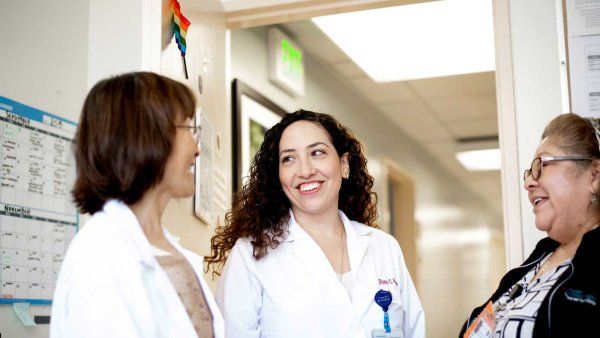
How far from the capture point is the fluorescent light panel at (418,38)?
450 cm

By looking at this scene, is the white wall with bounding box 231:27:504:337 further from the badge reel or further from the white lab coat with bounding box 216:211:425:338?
the badge reel

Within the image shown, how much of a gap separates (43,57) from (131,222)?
128cm

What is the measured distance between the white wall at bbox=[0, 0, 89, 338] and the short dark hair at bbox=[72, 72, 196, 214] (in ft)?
3.19

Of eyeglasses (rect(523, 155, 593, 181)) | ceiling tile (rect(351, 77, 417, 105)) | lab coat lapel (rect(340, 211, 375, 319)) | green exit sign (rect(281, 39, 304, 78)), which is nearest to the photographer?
eyeglasses (rect(523, 155, 593, 181))

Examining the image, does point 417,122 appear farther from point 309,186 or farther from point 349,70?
point 309,186

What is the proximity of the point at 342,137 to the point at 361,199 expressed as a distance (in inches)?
10.1

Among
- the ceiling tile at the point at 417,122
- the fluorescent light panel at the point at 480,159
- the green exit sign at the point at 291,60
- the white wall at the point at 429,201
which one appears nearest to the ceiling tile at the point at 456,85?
the ceiling tile at the point at 417,122

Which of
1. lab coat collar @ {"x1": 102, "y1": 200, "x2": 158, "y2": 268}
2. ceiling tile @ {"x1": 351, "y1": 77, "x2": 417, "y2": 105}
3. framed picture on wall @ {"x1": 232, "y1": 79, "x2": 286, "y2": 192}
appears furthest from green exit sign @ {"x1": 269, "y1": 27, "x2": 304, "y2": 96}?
lab coat collar @ {"x1": 102, "y1": 200, "x2": 158, "y2": 268}

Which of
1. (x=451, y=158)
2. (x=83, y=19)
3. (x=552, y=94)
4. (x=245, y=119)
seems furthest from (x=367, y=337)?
(x=451, y=158)

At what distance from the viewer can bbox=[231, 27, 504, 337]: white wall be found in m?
4.75

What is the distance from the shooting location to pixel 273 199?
275 centimetres

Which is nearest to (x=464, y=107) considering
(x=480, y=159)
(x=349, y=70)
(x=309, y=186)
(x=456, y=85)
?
(x=456, y=85)

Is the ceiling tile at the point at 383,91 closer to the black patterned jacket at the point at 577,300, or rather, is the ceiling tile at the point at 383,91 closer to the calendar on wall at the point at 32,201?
the calendar on wall at the point at 32,201

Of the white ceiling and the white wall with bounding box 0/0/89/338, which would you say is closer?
the white wall with bounding box 0/0/89/338
